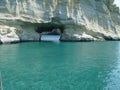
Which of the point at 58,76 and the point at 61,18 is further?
the point at 61,18

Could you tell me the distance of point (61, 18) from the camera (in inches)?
2382

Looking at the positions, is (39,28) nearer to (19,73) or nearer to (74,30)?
(74,30)

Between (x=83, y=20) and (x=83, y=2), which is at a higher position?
(x=83, y=2)

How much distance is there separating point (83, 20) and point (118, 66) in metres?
37.3

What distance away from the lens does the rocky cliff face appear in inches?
2213

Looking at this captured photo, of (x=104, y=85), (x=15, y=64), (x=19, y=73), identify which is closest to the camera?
(x=104, y=85)

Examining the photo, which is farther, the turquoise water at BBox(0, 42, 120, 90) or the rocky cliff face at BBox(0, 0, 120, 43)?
the rocky cliff face at BBox(0, 0, 120, 43)

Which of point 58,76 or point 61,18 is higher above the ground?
point 61,18

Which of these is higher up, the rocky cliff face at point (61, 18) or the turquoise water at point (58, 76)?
the rocky cliff face at point (61, 18)

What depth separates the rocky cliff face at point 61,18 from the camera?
56.2 m

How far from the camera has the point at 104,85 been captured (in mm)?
19766

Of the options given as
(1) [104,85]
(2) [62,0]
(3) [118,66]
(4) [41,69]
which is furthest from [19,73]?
(2) [62,0]

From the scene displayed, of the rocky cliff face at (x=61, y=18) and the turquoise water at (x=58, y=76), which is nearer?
the turquoise water at (x=58, y=76)

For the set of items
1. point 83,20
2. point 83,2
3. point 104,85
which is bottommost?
point 104,85
